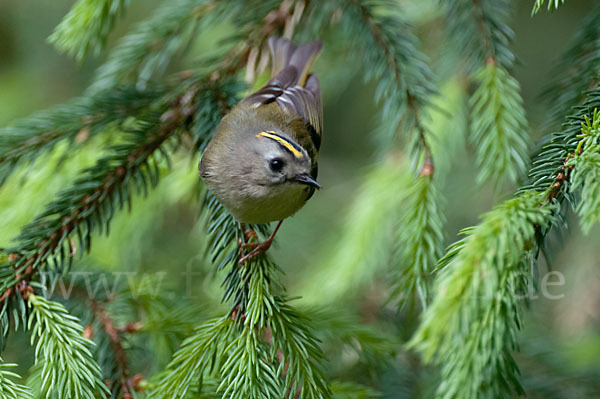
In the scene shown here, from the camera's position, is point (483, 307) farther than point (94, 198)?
No

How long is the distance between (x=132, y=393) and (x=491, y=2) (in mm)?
1547

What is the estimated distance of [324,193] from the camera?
365cm

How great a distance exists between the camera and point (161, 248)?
10.8 feet

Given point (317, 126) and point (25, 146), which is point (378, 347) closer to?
point (317, 126)

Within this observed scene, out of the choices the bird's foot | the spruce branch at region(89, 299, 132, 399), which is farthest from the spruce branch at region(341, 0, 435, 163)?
the spruce branch at region(89, 299, 132, 399)

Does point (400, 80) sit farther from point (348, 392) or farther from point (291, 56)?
point (348, 392)

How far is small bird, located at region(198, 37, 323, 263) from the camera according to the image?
171cm

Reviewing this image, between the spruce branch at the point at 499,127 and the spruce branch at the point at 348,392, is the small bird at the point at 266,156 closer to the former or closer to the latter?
the spruce branch at the point at 348,392

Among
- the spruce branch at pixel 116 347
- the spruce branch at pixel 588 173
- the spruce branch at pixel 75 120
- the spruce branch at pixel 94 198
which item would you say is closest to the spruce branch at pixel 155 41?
the spruce branch at pixel 75 120

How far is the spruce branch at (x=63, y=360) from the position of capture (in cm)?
116

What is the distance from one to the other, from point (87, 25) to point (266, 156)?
69cm

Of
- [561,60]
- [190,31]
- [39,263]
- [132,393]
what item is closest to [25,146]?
[39,263]

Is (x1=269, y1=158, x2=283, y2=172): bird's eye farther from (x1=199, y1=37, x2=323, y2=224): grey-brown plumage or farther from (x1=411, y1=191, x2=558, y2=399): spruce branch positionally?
(x1=411, y1=191, x2=558, y2=399): spruce branch

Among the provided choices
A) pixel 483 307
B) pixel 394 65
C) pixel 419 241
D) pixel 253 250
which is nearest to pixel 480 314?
pixel 483 307
